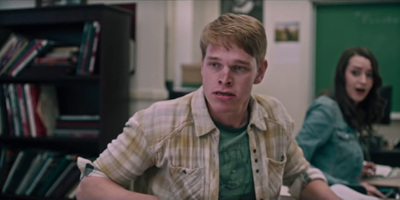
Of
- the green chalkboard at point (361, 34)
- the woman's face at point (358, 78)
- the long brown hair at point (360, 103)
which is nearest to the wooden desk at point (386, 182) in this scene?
the long brown hair at point (360, 103)

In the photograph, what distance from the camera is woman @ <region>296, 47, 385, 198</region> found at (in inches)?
63.3

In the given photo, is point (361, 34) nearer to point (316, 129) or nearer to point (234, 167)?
point (316, 129)

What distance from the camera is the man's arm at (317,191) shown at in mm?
966

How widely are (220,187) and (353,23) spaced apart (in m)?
2.89

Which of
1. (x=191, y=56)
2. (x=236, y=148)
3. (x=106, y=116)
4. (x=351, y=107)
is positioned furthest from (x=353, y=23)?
(x=236, y=148)

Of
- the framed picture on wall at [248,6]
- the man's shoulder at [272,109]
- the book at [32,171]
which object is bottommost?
the book at [32,171]

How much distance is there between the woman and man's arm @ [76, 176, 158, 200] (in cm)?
93

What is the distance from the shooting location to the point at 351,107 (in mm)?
→ 1691

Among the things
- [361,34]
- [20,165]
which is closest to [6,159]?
[20,165]

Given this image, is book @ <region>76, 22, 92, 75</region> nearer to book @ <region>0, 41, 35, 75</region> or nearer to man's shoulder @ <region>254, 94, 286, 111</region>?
book @ <region>0, 41, 35, 75</region>

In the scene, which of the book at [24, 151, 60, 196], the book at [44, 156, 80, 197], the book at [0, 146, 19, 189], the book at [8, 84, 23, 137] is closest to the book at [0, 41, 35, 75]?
the book at [8, 84, 23, 137]

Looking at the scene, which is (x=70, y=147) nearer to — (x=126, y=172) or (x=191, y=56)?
(x=191, y=56)

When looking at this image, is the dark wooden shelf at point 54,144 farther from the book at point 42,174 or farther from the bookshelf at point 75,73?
the book at point 42,174

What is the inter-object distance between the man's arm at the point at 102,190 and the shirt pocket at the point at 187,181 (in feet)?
0.22
